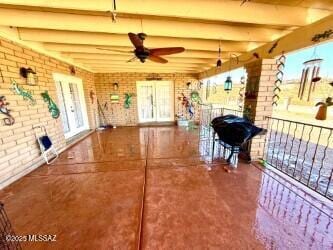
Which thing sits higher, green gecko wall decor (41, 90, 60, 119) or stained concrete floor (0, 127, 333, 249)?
green gecko wall decor (41, 90, 60, 119)

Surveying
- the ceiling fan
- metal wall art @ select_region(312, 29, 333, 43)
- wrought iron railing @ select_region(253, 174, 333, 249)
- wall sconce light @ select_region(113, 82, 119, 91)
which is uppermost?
metal wall art @ select_region(312, 29, 333, 43)

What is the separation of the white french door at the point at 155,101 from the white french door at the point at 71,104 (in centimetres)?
221

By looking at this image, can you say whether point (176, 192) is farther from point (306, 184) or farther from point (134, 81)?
point (134, 81)

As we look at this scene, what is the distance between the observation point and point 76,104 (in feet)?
17.0

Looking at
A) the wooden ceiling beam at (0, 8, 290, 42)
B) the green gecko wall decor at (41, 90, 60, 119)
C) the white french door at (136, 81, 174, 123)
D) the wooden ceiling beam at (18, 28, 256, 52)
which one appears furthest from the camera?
the white french door at (136, 81, 174, 123)

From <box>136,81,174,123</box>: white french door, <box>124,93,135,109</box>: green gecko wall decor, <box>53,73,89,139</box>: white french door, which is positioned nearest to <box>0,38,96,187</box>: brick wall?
<box>53,73,89,139</box>: white french door

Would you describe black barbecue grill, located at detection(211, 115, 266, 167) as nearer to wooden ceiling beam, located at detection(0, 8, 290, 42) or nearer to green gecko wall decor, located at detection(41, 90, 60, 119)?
wooden ceiling beam, located at detection(0, 8, 290, 42)

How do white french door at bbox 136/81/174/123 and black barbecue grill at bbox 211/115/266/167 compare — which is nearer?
black barbecue grill at bbox 211/115/266/167

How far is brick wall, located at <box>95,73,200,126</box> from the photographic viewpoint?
6473 millimetres

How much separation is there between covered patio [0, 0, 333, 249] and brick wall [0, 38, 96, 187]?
0.02 meters

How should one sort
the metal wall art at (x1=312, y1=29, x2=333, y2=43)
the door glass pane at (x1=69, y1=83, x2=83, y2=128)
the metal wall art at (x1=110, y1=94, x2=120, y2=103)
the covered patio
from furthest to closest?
the metal wall art at (x1=110, y1=94, x2=120, y2=103) < the door glass pane at (x1=69, y1=83, x2=83, y2=128) < the metal wall art at (x1=312, y1=29, x2=333, y2=43) < the covered patio

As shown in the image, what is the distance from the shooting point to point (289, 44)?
2404mm

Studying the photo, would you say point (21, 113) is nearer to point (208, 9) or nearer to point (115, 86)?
point (208, 9)

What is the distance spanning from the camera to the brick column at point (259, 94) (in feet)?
9.12
